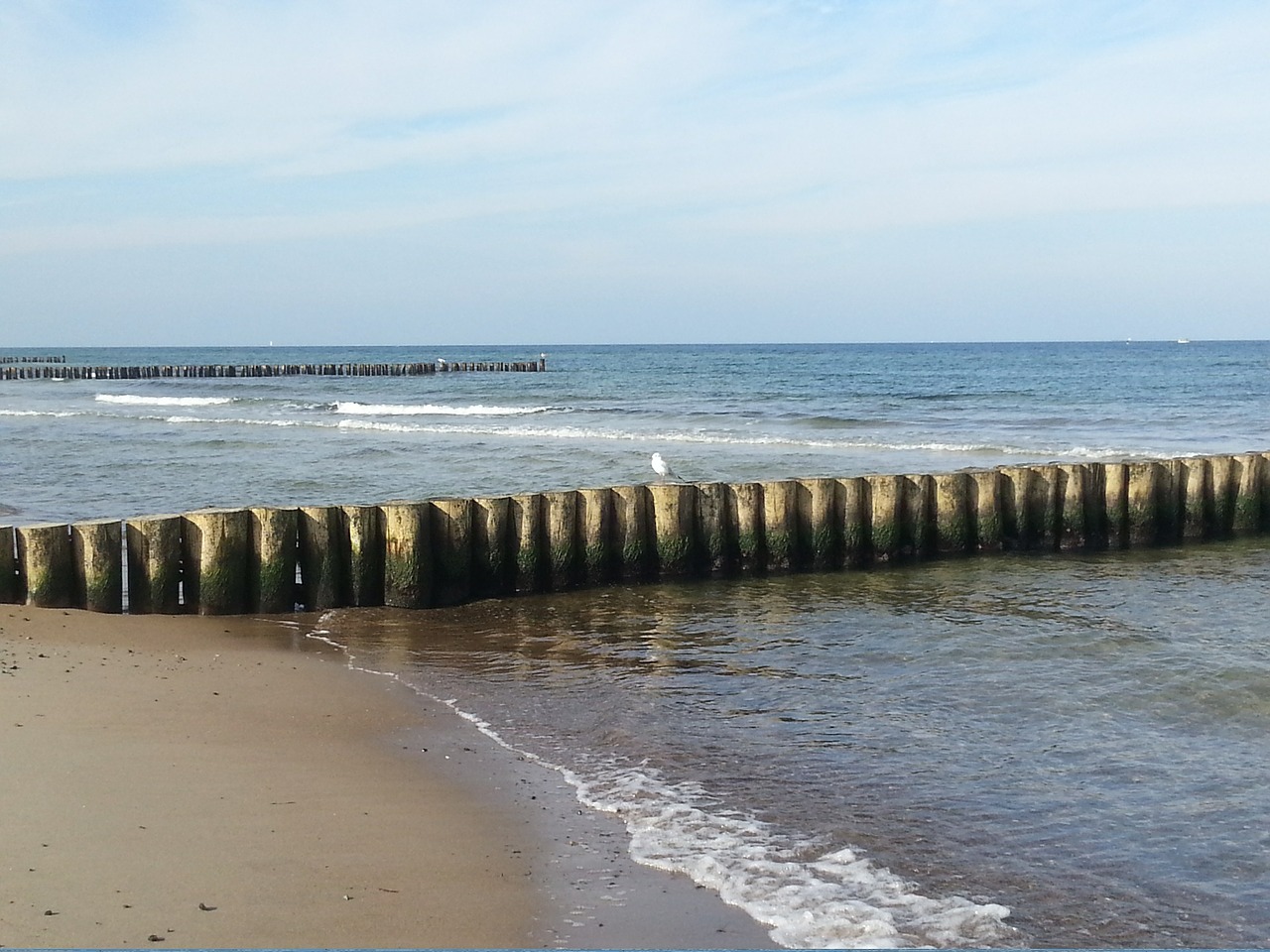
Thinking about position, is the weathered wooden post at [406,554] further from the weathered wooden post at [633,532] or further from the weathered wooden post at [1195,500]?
the weathered wooden post at [1195,500]

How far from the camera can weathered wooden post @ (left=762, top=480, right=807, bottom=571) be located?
12625mm

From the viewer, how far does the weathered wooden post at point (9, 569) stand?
960 cm

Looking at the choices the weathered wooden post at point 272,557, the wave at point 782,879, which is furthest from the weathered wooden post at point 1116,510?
the wave at point 782,879

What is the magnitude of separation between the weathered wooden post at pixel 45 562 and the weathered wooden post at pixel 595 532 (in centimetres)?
430

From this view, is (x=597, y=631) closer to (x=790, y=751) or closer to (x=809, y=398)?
(x=790, y=751)

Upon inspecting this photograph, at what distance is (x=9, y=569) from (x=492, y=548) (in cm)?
382

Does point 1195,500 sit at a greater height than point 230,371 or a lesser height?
lesser

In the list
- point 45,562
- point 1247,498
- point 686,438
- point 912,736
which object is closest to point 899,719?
point 912,736

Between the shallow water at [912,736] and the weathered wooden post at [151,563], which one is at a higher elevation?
the weathered wooden post at [151,563]

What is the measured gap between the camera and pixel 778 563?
12.7 m

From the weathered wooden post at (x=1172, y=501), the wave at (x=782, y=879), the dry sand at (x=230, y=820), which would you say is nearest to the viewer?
the dry sand at (x=230, y=820)

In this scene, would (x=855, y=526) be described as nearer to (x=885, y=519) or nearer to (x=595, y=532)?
(x=885, y=519)

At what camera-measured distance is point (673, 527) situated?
12141mm

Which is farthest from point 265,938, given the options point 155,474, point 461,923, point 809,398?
point 809,398
